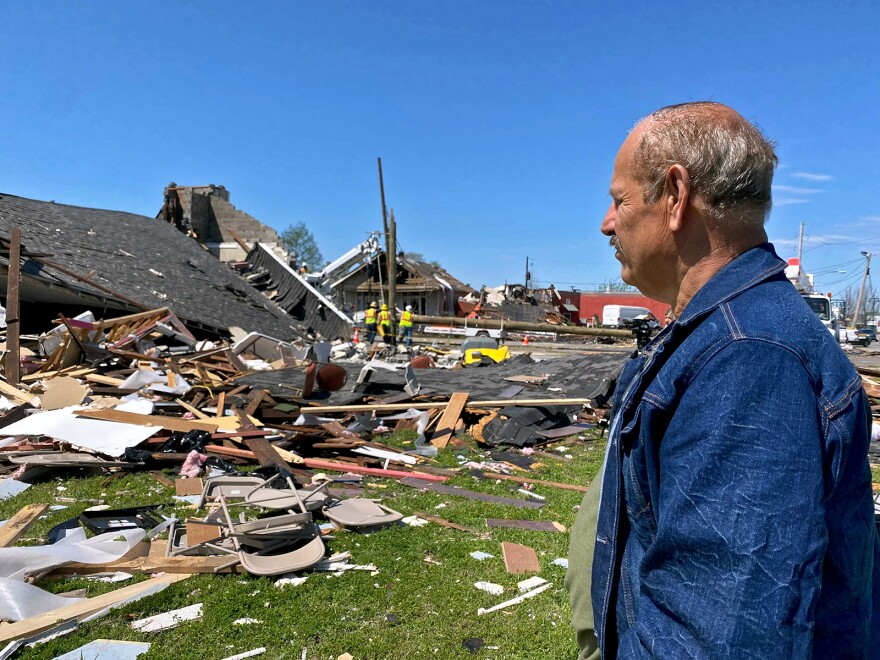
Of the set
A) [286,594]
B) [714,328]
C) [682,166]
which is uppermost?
[682,166]

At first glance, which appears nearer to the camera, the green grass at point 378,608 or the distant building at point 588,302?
the green grass at point 378,608

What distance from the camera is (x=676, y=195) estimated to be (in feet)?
4.04

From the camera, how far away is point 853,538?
42.9 inches

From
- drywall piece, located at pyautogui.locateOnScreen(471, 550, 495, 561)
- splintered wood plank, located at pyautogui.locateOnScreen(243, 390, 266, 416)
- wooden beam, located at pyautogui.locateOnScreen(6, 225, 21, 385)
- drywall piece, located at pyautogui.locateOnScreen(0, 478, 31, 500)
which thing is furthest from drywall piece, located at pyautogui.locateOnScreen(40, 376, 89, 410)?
drywall piece, located at pyautogui.locateOnScreen(471, 550, 495, 561)

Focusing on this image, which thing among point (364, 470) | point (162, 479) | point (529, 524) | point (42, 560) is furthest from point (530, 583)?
point (162, 479)

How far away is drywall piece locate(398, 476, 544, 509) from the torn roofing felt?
11.5 meters

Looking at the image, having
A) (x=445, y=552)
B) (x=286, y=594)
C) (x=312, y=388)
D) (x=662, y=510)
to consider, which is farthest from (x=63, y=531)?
(x=312, y=388)

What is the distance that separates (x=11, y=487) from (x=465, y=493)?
4.56 m

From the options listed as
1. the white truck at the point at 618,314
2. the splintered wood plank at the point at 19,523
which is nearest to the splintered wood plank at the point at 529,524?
the splintered wood plank at the point at 19,523

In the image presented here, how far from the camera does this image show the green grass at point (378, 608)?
11.6 feet

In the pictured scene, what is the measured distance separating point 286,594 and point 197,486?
2666mm

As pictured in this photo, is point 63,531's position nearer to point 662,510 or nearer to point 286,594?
point 286,594

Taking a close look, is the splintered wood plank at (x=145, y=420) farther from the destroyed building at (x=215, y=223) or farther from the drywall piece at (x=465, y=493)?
the destroyed building at (x=215, y=223)

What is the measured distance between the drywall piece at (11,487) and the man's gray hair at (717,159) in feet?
22.6
